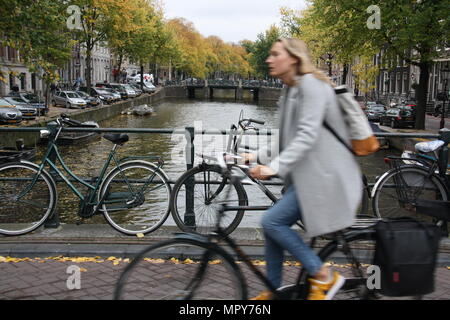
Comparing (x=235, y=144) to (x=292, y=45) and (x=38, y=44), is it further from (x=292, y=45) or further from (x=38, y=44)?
(x=38, y=44)

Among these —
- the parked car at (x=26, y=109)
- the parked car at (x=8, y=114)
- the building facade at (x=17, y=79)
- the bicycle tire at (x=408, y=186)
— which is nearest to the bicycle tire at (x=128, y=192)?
the bicycle tire at (x=408, y=186)

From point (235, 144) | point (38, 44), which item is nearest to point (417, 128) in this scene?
point (38, 44)

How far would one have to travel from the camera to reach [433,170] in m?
5.52

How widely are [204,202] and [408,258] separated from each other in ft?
9.40

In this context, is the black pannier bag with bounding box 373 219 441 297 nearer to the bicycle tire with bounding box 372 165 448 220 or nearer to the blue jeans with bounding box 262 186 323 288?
the blue jeans with bounding box 262 186 323 288

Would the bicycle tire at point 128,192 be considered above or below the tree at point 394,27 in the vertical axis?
below

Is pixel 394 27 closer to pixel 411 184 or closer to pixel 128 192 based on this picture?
pixel 411 184

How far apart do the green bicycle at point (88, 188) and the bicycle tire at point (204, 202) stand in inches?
5.5

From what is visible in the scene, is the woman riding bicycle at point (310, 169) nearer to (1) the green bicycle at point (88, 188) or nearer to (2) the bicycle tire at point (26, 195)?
(1) the green bicycle at point (88, 188)

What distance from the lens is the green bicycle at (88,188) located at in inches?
213

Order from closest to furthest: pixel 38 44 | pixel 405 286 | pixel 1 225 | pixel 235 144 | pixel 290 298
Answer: pixel 405 286 → pixel 290 298 → pixel 1 225 → pixel 235 144 → pixel 38 44

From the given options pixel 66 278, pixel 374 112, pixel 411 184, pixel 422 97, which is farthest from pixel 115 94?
pixel 66 278
